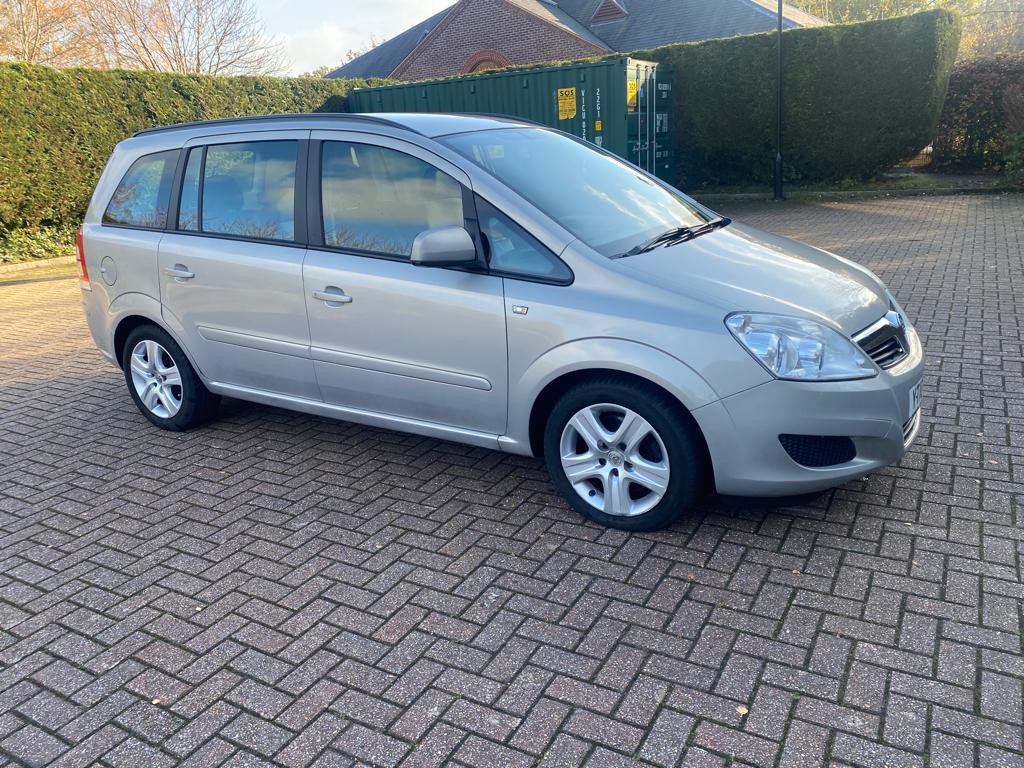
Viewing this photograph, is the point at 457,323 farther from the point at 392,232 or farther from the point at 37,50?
the point at 37,50

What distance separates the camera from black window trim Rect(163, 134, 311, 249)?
438 cm

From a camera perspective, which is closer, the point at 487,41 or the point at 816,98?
the point at 816,98

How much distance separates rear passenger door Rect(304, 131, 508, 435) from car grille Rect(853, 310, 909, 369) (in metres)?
1.58

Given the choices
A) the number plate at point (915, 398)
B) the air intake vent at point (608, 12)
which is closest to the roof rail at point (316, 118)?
the number plate at point (915, 398)

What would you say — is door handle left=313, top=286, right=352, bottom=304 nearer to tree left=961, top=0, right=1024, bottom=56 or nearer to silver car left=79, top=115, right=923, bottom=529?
silver car left=79, top=115, right=923, bottom=529

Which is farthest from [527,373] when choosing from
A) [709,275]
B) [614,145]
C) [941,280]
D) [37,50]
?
[37,50]

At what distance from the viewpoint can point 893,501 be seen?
3.75 meters

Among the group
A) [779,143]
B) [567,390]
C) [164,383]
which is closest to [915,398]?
[567,390]

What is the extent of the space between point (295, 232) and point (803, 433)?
2.78 metres

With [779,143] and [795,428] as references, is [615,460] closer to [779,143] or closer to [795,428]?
[795,428]

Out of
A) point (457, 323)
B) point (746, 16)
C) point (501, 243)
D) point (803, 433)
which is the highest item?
point (746, 16)

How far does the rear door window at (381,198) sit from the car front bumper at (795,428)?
1.58 metres

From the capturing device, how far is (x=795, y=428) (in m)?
3.28

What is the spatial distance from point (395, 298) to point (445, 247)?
0.47 meters
